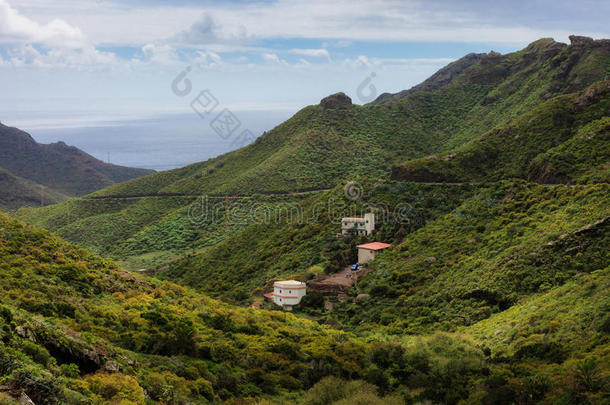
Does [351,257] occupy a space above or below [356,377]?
above

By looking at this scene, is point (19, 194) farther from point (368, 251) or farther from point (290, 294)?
point (290, 294)

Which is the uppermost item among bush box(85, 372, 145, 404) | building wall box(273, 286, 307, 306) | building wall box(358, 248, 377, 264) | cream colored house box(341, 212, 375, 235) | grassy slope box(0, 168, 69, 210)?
grassy slope box(0, 168, 69, 210)

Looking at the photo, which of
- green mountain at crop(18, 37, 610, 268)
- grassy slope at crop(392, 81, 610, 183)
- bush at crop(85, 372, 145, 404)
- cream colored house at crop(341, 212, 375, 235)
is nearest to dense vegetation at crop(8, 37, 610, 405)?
bush at crop(85, 372, 145, 404)

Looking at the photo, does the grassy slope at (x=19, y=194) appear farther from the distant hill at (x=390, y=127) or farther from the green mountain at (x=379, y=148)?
the distant hill at (x=390, y=127)

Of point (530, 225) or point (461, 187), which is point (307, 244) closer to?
point (461, 187)

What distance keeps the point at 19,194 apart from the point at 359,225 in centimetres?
12192

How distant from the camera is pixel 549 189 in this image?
42.5 m

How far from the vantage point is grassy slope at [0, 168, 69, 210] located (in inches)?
5469

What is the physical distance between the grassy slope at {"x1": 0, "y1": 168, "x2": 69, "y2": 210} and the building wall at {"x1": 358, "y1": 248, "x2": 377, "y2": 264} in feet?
374

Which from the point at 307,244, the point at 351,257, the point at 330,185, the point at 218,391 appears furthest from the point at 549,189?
the point at 330,185

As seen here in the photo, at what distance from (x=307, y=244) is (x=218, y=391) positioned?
31.9m

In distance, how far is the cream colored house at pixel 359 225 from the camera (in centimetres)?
4934

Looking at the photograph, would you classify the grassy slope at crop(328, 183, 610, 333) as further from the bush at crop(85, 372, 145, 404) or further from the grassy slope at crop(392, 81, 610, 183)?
the bush at crop(85, 372, 145, 404)

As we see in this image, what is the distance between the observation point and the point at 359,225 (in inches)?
1965
